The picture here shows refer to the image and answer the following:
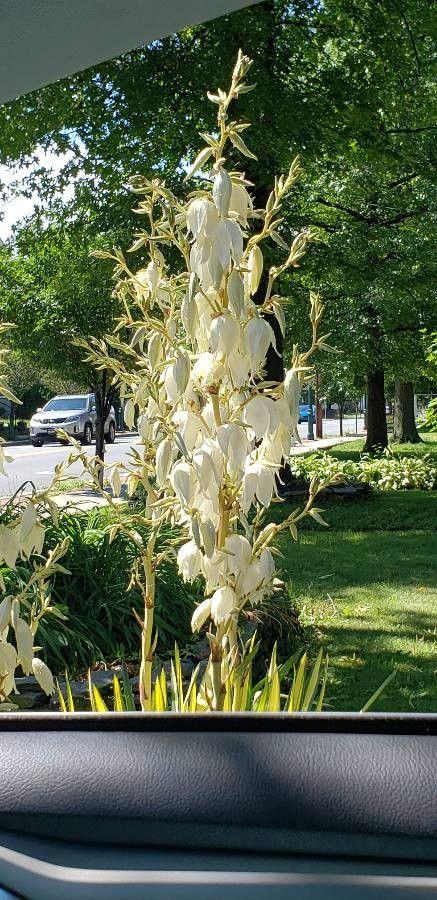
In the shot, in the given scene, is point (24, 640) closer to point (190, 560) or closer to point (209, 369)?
point (190, 560)

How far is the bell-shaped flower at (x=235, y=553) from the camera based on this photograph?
2369 mm

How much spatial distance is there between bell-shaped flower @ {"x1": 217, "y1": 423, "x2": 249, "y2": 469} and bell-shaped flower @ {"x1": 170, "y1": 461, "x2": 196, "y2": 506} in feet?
0.34

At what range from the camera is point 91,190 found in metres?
12.0

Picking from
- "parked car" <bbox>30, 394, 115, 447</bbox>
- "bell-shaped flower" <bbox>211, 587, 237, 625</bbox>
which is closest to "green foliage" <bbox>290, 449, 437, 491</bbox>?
"bell-shaped flower" <bbox>211, 587, 237, 625</bbox>

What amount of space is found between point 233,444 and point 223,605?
42cm

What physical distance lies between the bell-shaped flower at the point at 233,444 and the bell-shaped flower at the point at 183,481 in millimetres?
104

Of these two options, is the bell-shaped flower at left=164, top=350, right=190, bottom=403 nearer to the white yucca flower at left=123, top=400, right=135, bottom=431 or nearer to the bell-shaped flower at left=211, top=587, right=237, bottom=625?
the white yucca flower at left=123, top=400, right=135, bottom=431

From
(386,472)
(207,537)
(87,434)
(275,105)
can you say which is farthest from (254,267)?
(87,434)

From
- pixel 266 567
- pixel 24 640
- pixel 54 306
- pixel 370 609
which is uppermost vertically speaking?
pixel 54 306

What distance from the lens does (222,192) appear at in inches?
89.0

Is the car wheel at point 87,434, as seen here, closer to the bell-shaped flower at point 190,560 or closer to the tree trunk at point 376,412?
the tree trunk at point 376,412

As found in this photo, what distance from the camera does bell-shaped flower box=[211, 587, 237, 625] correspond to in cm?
236

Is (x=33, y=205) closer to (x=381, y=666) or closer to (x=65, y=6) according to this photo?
(x=381, y=666)

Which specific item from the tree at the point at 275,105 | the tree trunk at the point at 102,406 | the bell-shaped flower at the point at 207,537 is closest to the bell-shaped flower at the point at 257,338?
the bell-shaped flower at the point at 207,537
